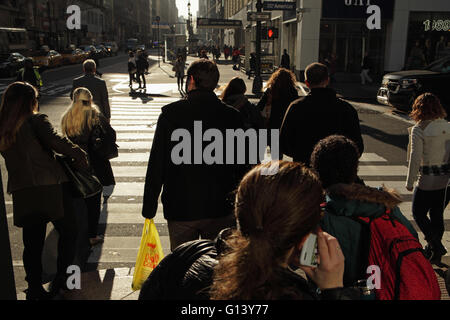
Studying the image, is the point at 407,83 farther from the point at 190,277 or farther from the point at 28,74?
the point at 190,277

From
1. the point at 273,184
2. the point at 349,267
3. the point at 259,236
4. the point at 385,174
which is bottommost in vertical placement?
the point at 385,174

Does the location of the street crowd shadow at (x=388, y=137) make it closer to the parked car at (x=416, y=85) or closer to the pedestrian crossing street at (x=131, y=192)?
the pedestrian crossing street at (x=131, y=192)

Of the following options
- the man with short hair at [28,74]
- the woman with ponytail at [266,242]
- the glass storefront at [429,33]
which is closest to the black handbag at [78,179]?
the woman with ponytail at [266,242]

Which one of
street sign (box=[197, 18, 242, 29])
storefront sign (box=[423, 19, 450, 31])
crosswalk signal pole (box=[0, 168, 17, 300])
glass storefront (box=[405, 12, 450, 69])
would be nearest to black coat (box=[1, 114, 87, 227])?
crosswalk signal pole (box=[0, 168, 17, 300])

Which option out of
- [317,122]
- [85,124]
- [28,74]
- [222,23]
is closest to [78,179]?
[85,124]

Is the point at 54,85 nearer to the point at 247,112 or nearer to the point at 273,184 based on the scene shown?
the point at 247,112

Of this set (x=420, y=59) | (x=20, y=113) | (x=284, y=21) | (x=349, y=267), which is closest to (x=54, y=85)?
(x=284, y=21)

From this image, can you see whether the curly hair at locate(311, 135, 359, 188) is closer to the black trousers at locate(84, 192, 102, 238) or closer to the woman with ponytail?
the woman with ponytail

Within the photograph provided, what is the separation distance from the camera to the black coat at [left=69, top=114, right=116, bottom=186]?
5070 mm

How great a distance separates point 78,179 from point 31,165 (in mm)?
474

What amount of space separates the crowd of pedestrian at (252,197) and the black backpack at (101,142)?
0.06 feet

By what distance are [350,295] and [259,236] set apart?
0.47 m
